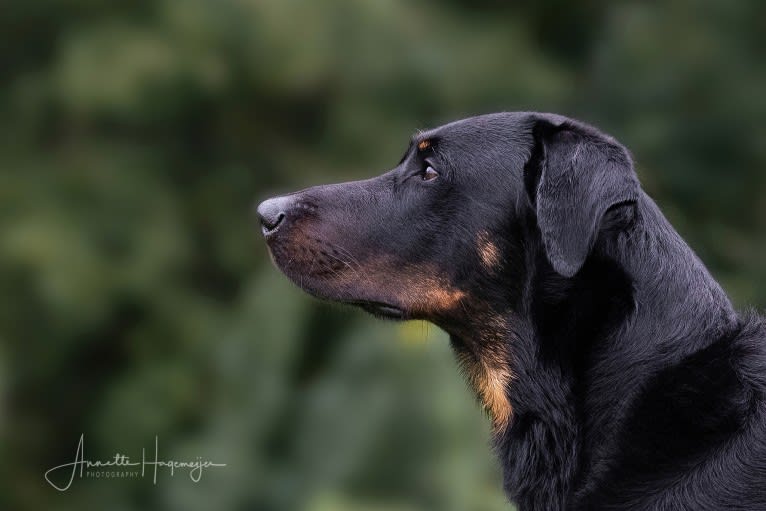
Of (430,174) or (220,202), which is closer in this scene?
(430,174)

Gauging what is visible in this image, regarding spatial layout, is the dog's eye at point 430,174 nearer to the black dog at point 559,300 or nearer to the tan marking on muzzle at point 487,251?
the black dog at point 559,300

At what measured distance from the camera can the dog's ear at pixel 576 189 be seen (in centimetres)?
350

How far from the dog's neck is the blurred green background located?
4.83 m

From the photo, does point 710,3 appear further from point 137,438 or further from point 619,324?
point 619,324

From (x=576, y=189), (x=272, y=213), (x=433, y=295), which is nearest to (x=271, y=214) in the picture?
(x=272, y=213)

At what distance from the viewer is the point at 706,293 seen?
3576 mm

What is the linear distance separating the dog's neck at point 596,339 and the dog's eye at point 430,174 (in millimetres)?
489

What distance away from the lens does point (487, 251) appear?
3883mm

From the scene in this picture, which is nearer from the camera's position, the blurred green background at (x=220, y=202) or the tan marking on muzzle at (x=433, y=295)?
the tan marking on muzzle at (x=433, y=295)

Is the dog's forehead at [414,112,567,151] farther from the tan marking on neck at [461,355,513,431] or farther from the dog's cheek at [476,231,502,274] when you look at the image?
the tan marking on neck at [461,355,513,431]

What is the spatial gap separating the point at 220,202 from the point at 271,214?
7.42 meters

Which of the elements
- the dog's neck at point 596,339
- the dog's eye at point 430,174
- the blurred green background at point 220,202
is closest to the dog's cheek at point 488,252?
the dog's neck at point 596,339

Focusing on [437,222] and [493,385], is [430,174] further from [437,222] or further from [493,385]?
[493,385]

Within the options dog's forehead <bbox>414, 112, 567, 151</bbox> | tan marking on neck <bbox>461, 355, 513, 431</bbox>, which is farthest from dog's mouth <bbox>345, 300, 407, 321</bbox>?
dog's forehead <bbox>414, 112, 567, 151</bbox>
